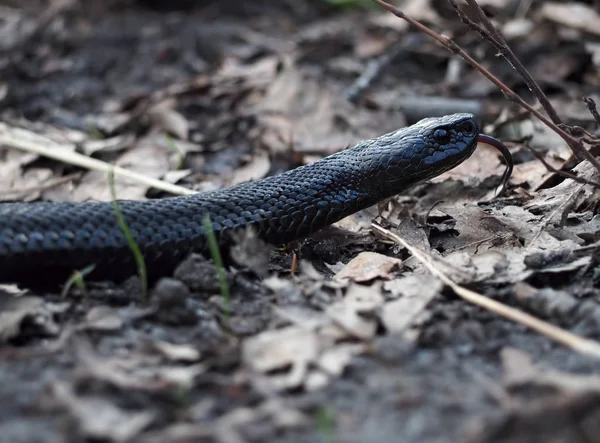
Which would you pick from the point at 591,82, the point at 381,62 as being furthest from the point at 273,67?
the point at 591,82

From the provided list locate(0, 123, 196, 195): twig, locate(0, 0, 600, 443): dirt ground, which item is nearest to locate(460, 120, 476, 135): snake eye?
locate(0, 0, 600, 443): dirt ground

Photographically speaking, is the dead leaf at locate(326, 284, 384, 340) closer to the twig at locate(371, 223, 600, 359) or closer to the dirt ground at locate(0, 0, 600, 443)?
the dirt ground at locate(0, 0, 600, 443)

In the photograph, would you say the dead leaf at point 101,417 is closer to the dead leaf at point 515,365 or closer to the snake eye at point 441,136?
the dead leaf at point 515,365

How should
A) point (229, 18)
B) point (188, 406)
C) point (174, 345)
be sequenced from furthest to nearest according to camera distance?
point (229, 18)
point (174, 345)
point (188, 406)

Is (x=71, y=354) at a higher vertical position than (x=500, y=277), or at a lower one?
lower

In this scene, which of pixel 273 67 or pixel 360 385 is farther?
pixel 273 67

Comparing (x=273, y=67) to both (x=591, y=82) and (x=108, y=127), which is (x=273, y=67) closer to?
(x=108, y=127)

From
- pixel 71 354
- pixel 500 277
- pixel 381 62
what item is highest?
pixel 381 62

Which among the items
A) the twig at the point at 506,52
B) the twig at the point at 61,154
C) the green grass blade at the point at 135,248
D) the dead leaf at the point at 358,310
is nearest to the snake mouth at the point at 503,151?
the twig at the point at 506,52

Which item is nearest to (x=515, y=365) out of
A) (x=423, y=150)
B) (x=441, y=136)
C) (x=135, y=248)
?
(x=135, y=248)
